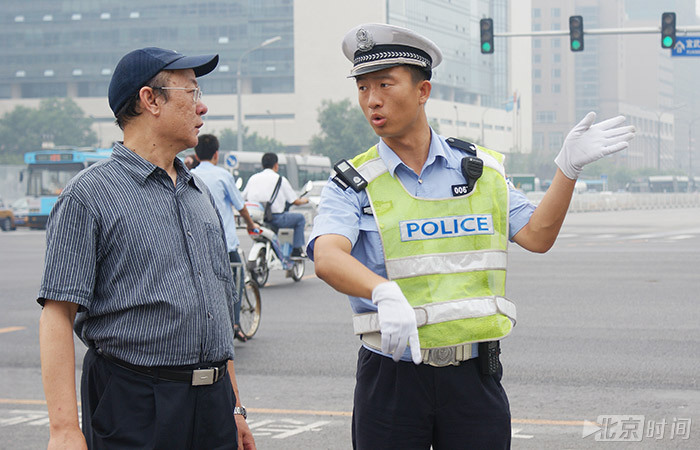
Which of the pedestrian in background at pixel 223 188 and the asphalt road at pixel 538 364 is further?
the pedestrian in background at pixel 223 188

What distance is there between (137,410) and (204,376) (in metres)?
0.22

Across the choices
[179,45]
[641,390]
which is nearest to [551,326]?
[641,390]

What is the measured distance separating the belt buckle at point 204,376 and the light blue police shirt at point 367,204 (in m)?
0.46

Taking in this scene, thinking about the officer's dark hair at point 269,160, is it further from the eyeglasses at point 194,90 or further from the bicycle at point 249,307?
the eyeglasses at point 194,90

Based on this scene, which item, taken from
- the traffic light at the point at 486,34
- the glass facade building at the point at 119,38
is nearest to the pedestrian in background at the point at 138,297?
the traffic light at the point at 486,34

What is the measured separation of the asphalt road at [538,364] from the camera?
19.4ft

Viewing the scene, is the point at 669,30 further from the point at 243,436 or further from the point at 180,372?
the point at 180,372

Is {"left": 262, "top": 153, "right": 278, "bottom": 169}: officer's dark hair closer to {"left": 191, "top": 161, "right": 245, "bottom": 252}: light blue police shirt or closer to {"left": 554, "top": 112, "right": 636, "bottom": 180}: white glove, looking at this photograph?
{"left": 191, "top": 161, "right": 245, "bottom": 252}: light blue police shirt

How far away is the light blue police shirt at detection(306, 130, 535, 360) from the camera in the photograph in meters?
2.90

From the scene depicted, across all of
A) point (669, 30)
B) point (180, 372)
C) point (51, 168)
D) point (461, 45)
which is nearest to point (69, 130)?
point (461, 45)

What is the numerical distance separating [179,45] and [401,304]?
116m

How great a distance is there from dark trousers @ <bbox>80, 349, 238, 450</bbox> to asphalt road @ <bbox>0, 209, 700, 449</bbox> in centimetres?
277

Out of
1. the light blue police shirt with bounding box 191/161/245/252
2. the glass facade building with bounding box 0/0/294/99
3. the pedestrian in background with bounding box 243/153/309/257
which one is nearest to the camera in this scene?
the light blue police shirt with bounding box 191/161/245/252

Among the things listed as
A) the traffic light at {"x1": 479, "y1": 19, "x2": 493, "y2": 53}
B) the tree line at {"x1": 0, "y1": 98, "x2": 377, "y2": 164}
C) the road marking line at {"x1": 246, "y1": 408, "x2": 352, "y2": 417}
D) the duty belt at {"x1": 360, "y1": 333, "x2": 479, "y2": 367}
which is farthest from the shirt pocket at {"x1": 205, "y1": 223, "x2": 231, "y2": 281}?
the tree line at {"x1": 0, "y1": 98, "x2": 377, "y2": 164}
